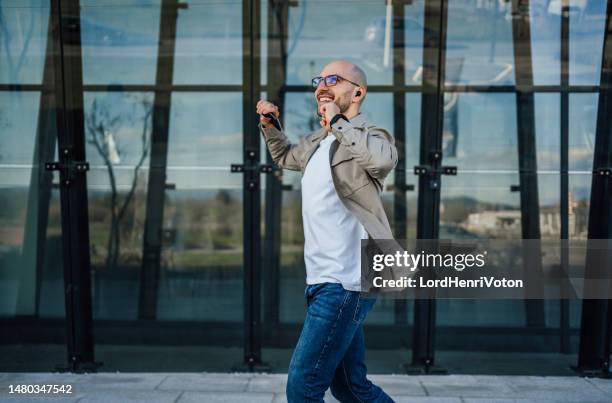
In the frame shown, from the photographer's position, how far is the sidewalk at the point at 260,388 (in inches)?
204

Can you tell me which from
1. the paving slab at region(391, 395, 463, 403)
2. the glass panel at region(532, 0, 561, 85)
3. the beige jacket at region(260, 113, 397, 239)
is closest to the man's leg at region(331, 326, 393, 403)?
the beige jacket at region(260, 113, 397, 239)

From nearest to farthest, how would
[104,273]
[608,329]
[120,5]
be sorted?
1. [608,329]
2. [120,5]
3. [104,273]

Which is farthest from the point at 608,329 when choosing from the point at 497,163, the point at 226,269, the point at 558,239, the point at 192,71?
the point at 192,71

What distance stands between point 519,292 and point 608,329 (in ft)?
3.01

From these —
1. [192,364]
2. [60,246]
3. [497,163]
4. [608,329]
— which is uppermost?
[497,163]

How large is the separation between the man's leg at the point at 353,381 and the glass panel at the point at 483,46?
12.2ft

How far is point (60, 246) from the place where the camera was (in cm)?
655

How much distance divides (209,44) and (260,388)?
10.4 ft

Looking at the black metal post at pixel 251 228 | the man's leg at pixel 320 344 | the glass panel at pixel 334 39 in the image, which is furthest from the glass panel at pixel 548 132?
the man's leg at pixel 320 344

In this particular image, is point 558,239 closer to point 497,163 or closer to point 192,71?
point 497,163

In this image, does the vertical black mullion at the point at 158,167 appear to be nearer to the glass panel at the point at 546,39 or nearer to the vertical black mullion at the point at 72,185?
the vertical black mullion at the point at 72,185

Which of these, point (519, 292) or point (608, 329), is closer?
point (608, 329)

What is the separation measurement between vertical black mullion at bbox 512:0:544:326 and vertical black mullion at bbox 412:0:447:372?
86 cm

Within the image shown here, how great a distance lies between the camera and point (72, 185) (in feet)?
19.6
